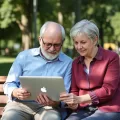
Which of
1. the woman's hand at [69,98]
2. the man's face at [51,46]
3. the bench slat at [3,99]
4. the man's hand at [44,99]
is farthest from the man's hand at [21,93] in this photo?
the bench slat at [3,99]

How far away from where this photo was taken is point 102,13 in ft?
134

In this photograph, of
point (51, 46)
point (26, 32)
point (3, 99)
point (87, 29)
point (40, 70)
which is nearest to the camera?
point (87, 29)

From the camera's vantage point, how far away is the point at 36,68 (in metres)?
4.59

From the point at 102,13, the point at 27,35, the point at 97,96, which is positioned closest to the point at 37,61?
the point at 97,96

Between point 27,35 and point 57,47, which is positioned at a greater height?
point 57,47

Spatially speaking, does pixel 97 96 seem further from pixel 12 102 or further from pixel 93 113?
pixel 12 102

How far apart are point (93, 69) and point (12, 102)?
98cm

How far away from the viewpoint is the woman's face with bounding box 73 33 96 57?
4.21 m

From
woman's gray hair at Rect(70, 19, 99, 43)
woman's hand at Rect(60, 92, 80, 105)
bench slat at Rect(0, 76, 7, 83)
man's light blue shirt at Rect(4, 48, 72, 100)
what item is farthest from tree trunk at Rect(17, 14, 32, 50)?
woman's hand at Rect(60, 92, 80, 105)

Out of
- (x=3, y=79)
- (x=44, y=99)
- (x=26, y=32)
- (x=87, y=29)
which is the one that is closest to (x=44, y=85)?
(x=44, y=99)

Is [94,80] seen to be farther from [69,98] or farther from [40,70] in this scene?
[40,70]

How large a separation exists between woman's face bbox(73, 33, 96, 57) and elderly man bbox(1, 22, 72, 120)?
0.25 metres

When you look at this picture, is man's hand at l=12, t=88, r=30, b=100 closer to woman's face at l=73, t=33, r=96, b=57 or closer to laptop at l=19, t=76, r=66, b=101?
laptop at l=19, t=76, r=66, b=101

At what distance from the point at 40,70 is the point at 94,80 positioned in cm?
67
